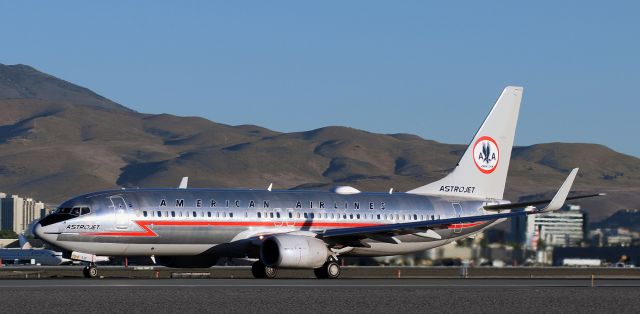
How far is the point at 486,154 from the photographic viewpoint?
262 feet

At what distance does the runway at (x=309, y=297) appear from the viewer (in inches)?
1673

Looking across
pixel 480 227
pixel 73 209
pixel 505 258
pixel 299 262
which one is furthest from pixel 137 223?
pixel 505 258

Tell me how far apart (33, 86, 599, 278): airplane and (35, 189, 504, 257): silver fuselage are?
0.05 meters

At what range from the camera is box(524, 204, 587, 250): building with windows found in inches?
3659

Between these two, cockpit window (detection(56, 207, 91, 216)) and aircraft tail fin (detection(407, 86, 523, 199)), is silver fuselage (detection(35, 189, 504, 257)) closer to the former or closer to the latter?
cockpit window (detection(56, 207, 91, 216))

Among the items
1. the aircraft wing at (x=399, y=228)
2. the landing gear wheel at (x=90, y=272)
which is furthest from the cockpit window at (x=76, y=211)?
the aircraft wing at (x=399, y=228)

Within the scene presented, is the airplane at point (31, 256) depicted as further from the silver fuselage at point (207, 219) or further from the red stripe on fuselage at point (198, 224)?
the red stripe on fuselage at point (198, 224)

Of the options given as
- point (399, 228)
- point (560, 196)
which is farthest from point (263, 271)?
point (560, 196)

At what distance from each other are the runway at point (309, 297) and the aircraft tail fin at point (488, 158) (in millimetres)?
20670

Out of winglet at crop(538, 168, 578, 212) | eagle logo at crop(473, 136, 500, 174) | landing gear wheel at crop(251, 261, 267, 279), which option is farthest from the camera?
eagle logo at crop(473, 136, 500, 174)

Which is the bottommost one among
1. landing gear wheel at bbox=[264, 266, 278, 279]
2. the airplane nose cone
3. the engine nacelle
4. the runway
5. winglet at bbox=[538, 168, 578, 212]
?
the runway

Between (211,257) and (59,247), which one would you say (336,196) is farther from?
(59,247)

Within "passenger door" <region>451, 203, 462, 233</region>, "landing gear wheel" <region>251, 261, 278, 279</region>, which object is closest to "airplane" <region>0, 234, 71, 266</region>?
"passenger door" <region>451, 203, 462, 233</region>

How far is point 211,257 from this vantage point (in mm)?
69188
